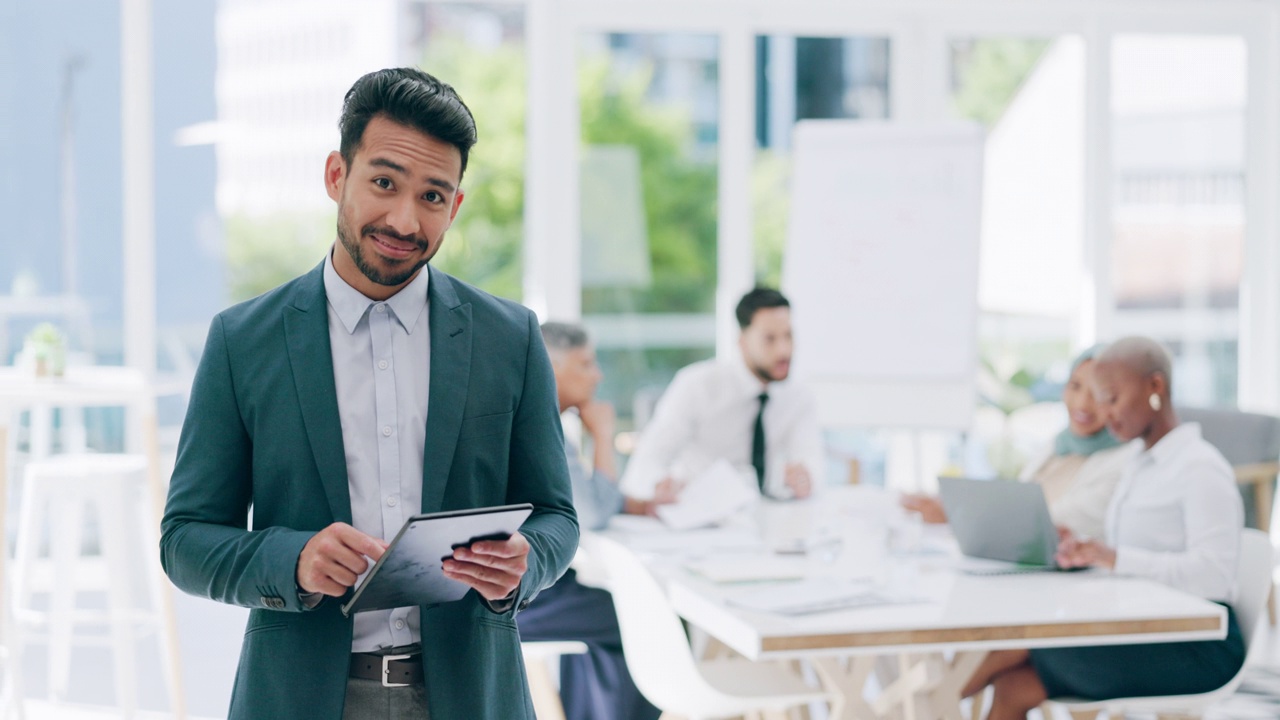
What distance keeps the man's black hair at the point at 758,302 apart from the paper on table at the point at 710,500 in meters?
0.97

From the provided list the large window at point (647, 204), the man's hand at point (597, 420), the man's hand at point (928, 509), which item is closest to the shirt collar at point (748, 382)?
the man's hand at point (597, 420)

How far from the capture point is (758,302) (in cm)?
473

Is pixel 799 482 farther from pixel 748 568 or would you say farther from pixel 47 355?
pixel 47 355

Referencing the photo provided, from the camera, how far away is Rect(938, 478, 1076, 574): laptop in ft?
10.1

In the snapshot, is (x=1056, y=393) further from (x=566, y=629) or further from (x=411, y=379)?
(x=411, y=379)

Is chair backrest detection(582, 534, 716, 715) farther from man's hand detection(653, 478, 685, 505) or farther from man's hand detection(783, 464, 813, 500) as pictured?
man's hand detection(783, 464, 813, 500)

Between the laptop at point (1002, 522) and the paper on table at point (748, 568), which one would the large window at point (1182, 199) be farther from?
the paper on table at point (748, 568)

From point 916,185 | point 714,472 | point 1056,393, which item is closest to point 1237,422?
point 1056,393

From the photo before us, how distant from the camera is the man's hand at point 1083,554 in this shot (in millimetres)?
3098

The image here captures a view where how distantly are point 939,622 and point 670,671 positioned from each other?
66 centimetres

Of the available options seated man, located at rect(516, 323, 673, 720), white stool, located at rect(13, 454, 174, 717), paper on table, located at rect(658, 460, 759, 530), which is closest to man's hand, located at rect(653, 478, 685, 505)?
paper on table, located at rect(658, 460, 759, 530)

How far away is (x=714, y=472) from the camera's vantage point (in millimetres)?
3932

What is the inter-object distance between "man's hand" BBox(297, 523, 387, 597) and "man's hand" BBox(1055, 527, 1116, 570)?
2246mm

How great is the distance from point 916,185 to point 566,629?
3140 millimetres
